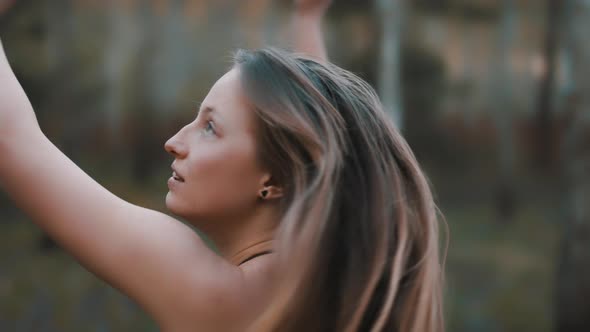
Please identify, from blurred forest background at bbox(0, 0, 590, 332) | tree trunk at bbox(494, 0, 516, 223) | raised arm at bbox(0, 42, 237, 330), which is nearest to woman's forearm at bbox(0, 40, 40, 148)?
raised arm at bbox(0, 42, 237, 330)

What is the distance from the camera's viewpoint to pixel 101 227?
1357mm

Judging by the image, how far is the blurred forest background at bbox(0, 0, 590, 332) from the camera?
5984 mm

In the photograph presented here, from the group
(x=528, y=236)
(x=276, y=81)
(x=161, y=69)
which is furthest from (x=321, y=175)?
(x=528, y=236)

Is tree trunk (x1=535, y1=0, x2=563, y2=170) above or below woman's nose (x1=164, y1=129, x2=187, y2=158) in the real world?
below

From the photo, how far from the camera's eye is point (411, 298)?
4.80 ft

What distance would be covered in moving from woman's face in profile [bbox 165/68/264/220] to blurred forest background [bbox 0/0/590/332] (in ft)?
15.0

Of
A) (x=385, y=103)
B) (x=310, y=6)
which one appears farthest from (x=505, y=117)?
(x=310, y=6)

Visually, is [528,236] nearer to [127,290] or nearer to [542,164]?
[542,164]

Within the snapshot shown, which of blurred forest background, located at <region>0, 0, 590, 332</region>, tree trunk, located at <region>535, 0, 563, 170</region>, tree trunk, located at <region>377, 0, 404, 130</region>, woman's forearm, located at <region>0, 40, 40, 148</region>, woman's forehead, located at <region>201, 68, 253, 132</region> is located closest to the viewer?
woman's forearm, located at <region>0, 40, 40, 148</region>

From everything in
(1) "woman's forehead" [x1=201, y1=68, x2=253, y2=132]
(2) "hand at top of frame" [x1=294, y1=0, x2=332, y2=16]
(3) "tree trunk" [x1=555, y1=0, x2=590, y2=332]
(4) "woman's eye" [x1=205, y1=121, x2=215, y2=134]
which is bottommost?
(3) "tree trunk" [x1=555, y1=0, x2=590, y2=332]

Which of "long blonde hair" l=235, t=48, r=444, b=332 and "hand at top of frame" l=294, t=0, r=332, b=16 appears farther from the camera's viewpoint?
"hand at top of frame" l=294, t=0, r=332, b=16

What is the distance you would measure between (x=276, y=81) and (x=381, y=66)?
193 inches

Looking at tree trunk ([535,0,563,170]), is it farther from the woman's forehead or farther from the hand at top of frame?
Result: the woman's forehead

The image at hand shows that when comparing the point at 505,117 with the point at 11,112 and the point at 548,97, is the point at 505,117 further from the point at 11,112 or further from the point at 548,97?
the point at 11,112
